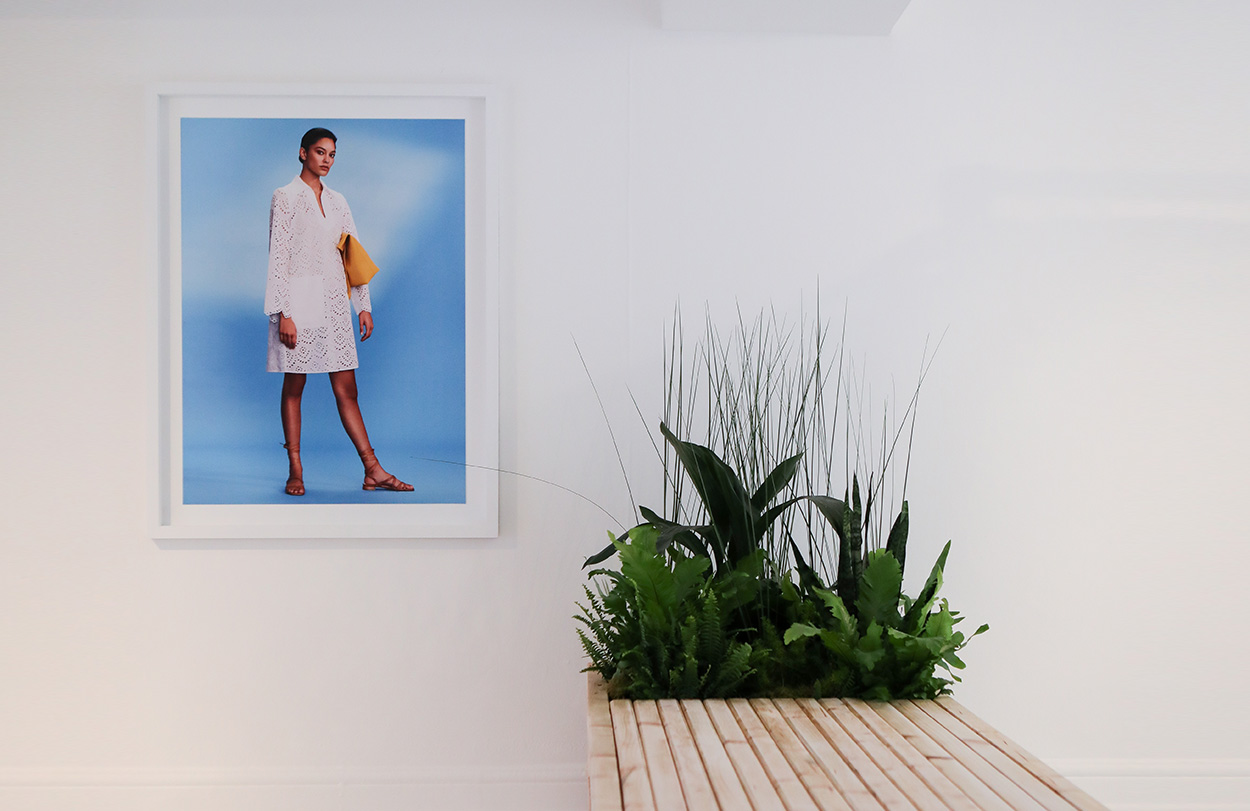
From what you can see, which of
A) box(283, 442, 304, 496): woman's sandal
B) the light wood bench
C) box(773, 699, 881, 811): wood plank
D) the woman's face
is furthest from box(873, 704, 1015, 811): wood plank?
the woman's face

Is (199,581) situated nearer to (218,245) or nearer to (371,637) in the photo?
(371,637)

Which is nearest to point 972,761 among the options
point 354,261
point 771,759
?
point 771,759

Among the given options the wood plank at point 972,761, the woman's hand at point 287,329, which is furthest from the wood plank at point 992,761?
the woman's hand at point 287,329

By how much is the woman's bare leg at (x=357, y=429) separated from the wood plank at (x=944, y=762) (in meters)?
1.22

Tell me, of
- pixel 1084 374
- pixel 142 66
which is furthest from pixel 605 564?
pixel 142 66

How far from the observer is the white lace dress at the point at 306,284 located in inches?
81.1

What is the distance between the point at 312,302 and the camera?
206 centimetres

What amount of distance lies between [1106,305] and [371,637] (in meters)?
2.04

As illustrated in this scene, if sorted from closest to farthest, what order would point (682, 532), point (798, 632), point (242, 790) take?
point (798, 632)
point (682, 532)
point (242, 790)

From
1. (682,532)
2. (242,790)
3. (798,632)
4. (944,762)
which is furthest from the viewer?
(242,790)

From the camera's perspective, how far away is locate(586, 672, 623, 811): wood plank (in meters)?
1.14

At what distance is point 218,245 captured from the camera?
6.77 ft

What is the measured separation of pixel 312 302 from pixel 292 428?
1.04 ft

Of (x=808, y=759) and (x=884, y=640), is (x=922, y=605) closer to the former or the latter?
Answer: (x=884, y=640)
